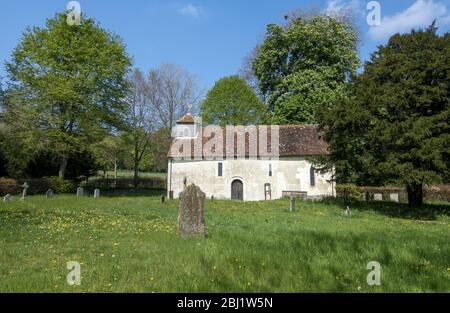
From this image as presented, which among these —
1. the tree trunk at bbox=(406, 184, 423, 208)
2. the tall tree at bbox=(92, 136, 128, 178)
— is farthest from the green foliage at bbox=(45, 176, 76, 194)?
the tree trunk at bbox=(406, 184, 423, 208)

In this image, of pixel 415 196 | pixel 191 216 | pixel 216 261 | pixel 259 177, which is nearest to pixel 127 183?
pixel 259 177

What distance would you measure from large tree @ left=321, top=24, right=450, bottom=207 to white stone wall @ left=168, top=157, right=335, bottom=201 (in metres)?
10.2

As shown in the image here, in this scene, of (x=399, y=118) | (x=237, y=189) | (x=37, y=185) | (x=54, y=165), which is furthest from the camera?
(x=54, y=165)

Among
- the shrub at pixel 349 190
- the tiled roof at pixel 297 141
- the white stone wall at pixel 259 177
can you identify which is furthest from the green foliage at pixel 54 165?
the shrub at pixel 349 190

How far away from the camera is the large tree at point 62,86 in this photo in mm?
32531

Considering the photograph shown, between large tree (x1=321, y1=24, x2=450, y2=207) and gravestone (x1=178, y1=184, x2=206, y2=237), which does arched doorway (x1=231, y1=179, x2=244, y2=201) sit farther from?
gravestone (x1=178, y1=184, x2=206, y2=237)

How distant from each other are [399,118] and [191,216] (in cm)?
1609

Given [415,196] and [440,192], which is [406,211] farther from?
[440,192]

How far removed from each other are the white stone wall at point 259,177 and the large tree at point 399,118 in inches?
400

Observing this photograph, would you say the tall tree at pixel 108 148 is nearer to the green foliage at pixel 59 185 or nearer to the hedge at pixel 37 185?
the green foliage at pixel 59 185

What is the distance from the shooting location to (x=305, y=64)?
40375 mm

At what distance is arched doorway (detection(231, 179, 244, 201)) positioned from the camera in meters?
35.2
